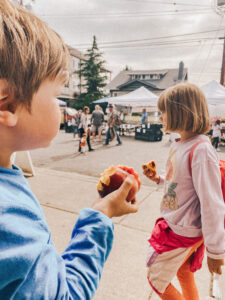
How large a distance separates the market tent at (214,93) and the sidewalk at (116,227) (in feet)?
21.5

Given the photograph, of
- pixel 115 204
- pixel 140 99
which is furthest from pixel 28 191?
pixel 140 99

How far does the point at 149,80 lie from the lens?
1561 inches

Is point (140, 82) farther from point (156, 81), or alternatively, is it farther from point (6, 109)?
point (6, 109)

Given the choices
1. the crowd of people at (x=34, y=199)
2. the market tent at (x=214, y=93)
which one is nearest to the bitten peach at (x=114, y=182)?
the crowd of people at (x=34, y=199)

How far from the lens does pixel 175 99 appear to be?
1.52m

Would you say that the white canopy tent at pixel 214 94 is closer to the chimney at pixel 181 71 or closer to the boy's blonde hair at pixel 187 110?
the boy's blonde hair at pixel 187 110

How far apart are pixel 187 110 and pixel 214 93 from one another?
9233 mm

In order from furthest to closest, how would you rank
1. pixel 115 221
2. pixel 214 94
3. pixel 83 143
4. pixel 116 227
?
pixel 214 94 < pixel 83 143 < pixel 115 221 < pixel 116 227

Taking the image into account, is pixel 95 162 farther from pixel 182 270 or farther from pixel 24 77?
pixel 24 77

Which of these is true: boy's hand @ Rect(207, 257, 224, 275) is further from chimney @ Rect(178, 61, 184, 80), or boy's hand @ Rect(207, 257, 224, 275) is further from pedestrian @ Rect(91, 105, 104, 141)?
chimney @ Rect(178, 61, 184, 80)

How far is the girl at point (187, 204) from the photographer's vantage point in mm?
1261

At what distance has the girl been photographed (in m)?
1.26

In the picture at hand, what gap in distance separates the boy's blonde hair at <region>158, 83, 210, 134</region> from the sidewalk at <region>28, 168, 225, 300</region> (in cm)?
144

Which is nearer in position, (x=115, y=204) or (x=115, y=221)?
(x=115, y=204)
